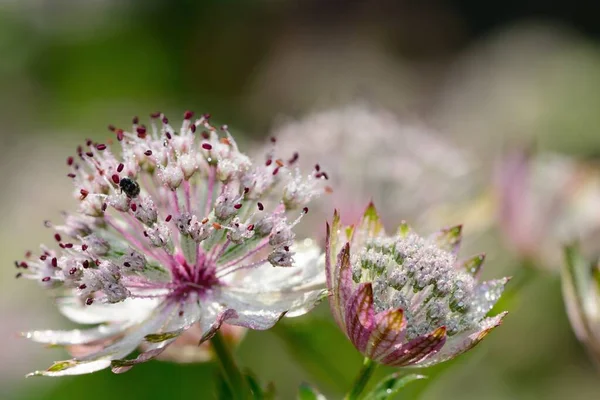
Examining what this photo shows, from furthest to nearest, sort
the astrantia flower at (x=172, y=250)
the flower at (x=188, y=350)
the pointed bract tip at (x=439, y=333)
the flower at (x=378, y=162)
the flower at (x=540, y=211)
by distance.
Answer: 1. the flower at (x=378, y=162)
2. the flower at (x=540, y=211)
3. the flower at (x=188, y=350)
4. the astrantia flower at (x=172, y=250)
5. the pointed bract tip at (x=439, y=333)

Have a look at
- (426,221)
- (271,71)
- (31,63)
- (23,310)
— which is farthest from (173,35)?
(426,221)

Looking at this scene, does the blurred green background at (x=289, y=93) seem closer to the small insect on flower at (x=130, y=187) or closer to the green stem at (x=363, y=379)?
the green stem at (x=363, y=379)

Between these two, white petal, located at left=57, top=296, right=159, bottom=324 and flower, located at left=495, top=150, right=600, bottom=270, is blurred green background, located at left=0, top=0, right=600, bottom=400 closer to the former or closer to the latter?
flower, located at left=495, top=150, right=600, bottom=270

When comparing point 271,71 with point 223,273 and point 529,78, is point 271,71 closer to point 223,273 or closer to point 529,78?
point 529,78

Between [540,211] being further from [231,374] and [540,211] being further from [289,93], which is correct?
[289,93]

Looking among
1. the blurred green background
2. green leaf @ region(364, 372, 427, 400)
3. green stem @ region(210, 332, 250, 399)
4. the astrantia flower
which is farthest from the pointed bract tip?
the blurred green background

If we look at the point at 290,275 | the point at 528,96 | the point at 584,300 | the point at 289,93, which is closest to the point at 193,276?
the point at 290,275

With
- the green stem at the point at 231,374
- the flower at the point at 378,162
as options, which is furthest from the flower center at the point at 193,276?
the flower at the point at 378,162
